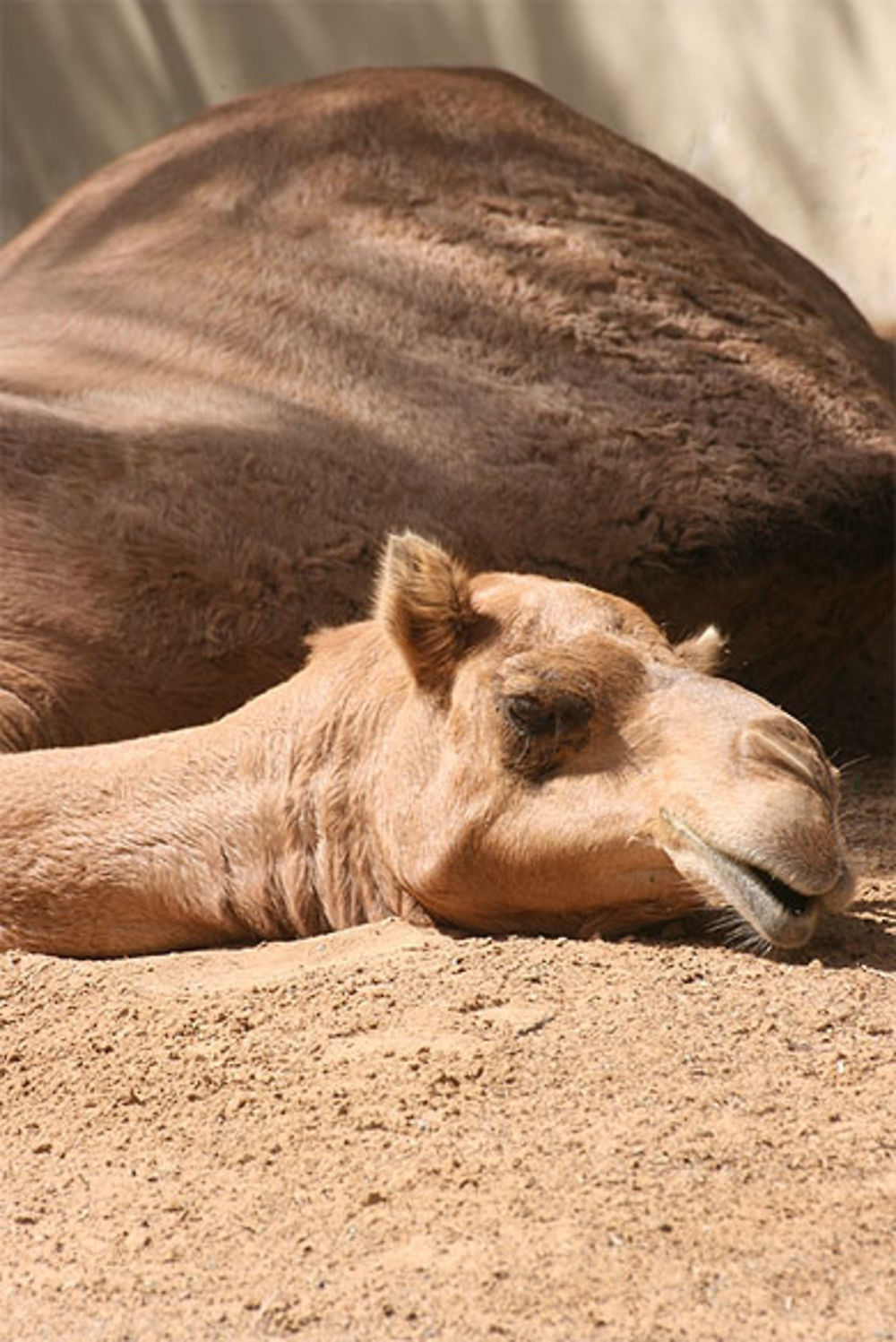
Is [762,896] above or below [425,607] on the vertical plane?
below

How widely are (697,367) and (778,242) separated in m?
1.15

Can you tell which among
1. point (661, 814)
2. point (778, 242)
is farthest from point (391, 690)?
point (778, 242)

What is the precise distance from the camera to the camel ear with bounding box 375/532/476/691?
11.8ft

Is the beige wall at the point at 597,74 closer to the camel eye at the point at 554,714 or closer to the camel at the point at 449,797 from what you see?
the camel at the point at 449,797

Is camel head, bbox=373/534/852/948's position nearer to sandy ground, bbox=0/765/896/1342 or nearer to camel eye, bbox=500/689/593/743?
camel eye, bbox=500/689/593/743

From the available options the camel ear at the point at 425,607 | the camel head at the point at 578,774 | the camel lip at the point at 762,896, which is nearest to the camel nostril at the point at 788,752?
the camel head at the point at 578,774

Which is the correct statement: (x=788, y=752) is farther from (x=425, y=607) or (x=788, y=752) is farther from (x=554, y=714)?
(x=425, y=607)

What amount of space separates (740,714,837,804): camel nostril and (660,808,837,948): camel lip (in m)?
0.17

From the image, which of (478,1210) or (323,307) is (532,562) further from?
(478,1210)

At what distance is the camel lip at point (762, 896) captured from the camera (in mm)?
3225

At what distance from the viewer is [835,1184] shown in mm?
2590

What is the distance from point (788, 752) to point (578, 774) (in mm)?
364

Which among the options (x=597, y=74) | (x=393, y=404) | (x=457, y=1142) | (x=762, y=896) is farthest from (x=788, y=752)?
(x=597, y=74)

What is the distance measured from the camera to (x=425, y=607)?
3615 millimetres
